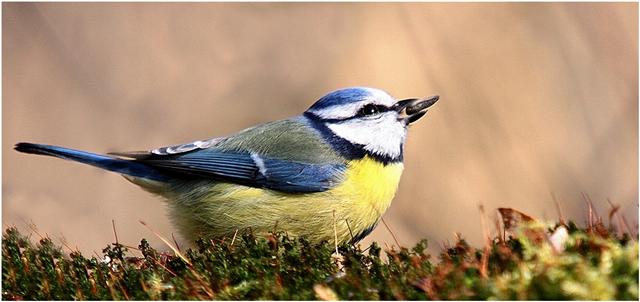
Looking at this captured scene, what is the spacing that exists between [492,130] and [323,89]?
112 cm

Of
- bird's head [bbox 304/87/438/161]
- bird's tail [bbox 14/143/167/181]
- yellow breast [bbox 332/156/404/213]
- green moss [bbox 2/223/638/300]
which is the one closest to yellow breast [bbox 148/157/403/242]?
yellow breast [bbox 332/156/404/213]

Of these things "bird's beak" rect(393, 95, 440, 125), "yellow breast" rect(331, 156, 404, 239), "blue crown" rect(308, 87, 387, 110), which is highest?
"blue crown" rect(308, 87, 387, 110)

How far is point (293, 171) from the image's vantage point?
3.06 metres

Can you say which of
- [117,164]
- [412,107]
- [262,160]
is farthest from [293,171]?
[117,164]

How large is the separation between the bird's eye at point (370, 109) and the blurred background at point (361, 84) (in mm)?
1778

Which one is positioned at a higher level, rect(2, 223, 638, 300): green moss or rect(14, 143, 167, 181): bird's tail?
rect(14, 143, 167, 181): bird's tail

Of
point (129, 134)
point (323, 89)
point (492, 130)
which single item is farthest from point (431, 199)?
point (129, 134)

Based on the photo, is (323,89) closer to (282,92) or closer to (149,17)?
(282,92)

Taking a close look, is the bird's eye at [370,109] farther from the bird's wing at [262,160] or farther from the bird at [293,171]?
the bird's wing at [262,160]

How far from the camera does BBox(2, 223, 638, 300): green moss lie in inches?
60.9

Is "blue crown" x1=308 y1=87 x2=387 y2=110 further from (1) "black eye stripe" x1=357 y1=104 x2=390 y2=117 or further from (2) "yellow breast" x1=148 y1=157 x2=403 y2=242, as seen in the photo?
(2) "yellow breast" x1=148 y1=157 x2=403 y2=242

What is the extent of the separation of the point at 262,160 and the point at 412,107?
0.66 meters

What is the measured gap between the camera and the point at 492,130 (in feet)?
16.3

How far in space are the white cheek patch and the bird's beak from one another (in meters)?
0.03
